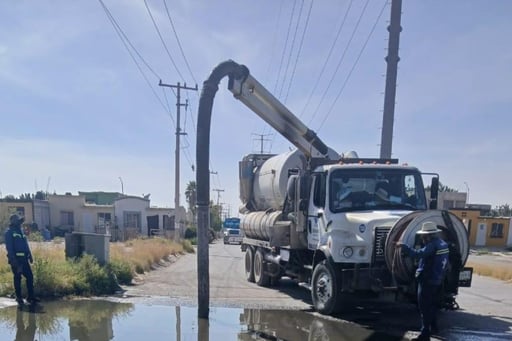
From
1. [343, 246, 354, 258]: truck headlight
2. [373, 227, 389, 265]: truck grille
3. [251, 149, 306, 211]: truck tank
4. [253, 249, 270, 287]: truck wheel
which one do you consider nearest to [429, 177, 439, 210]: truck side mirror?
[373, 227, 389, 265]: truck grille

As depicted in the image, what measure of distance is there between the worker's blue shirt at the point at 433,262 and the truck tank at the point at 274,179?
498cm

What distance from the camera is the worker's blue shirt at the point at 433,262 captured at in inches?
275

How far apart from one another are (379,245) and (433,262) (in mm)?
1013

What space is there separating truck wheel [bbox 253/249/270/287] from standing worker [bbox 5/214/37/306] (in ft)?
19.6

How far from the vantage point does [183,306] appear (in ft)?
30.1

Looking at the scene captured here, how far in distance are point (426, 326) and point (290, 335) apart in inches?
86.7

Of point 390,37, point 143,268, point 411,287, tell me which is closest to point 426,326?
point 411,287

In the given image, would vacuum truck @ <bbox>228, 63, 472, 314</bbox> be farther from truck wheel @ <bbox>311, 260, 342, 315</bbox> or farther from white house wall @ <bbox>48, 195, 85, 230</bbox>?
white house wall @ <bbox>48, 195, 85, 230</bbox>

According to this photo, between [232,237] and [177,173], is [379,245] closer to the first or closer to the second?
[177,173]

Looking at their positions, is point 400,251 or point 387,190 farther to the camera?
point 387,190

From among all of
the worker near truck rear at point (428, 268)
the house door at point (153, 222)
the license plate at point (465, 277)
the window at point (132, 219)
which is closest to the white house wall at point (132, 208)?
the window at point (132, 219)

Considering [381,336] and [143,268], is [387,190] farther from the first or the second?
[143,268]

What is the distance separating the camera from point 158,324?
7.68 metres

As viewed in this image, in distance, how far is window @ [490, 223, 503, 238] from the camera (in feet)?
156
